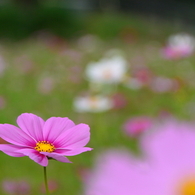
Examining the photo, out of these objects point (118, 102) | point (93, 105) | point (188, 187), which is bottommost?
point (188, 187)

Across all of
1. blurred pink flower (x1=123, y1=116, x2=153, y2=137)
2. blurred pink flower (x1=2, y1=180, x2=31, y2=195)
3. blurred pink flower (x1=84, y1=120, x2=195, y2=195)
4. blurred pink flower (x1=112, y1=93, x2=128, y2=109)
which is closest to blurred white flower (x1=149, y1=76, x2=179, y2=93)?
blurred pink flower (x1=112, y1=93, x2=128, y2=109)

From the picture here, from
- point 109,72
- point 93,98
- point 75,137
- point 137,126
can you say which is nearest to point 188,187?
point 75,137

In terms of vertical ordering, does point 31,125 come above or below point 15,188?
below

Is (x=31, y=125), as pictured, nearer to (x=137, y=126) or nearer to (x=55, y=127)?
(x=55, y=127)

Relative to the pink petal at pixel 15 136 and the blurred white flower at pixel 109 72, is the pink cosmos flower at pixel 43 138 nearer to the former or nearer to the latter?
the pink petal at pixel 15 136

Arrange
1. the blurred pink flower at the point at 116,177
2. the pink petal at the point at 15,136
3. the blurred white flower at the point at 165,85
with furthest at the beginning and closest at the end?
1. the blurred white flower at the point at 165,85
2. the pink petal at the point at 15,136
3. the blurred pink flower at the point at 116,177

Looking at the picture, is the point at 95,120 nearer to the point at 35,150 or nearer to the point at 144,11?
the point at 35,150

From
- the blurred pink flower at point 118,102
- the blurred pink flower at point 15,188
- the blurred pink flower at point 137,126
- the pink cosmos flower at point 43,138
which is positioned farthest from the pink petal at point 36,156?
the blurred pink flower at point 118,102

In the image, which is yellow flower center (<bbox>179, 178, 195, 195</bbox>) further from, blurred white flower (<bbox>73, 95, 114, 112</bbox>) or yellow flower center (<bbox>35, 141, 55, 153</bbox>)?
blurred white flower (<bbox>73, 95, 114, 112</bbox>)
